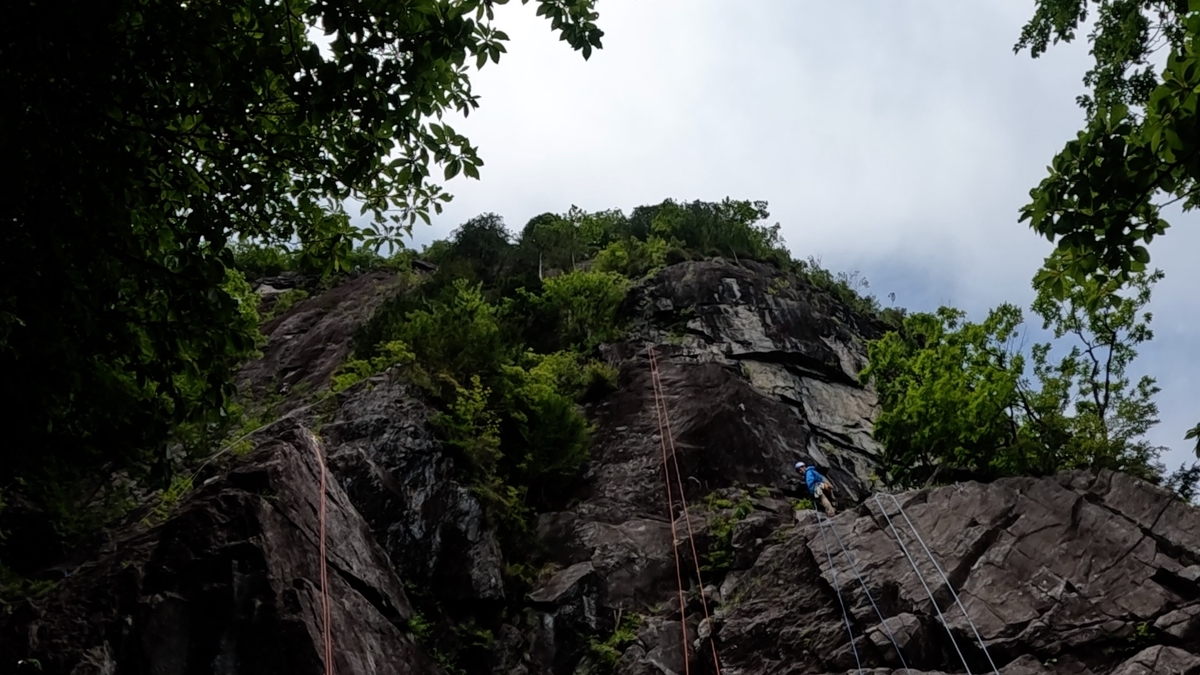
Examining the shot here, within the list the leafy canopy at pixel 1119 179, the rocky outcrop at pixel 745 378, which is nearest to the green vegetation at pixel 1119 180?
the leafy canopy at pixel 1119 179

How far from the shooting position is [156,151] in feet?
15.0

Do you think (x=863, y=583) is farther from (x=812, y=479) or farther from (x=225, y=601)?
(x=225, y=601)

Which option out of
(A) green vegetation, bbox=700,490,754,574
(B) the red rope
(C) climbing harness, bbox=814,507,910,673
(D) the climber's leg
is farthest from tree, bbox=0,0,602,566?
(D) the climber's leg

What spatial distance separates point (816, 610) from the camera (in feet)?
33.9

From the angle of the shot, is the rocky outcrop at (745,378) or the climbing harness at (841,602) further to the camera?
the rocky outcrop at (745,378)

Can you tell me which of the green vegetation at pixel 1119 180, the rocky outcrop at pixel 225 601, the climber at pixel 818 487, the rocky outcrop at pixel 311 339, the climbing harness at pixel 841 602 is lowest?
the rocky outcrop at pixel 225 601

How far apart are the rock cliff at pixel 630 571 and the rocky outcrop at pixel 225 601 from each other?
0.07ft

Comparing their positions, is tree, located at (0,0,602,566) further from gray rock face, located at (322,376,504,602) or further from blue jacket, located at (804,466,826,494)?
blue jacket, located at (804,466,826,494)

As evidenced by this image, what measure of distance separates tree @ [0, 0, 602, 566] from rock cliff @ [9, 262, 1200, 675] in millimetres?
3473

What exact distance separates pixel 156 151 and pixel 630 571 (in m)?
9.72

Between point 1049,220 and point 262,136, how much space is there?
444cm

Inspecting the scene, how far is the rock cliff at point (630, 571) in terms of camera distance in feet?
26.2

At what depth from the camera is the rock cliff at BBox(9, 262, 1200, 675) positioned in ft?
26.2

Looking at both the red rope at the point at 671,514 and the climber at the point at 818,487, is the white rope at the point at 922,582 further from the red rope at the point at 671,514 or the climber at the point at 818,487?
the red rope at the point at 671,514
